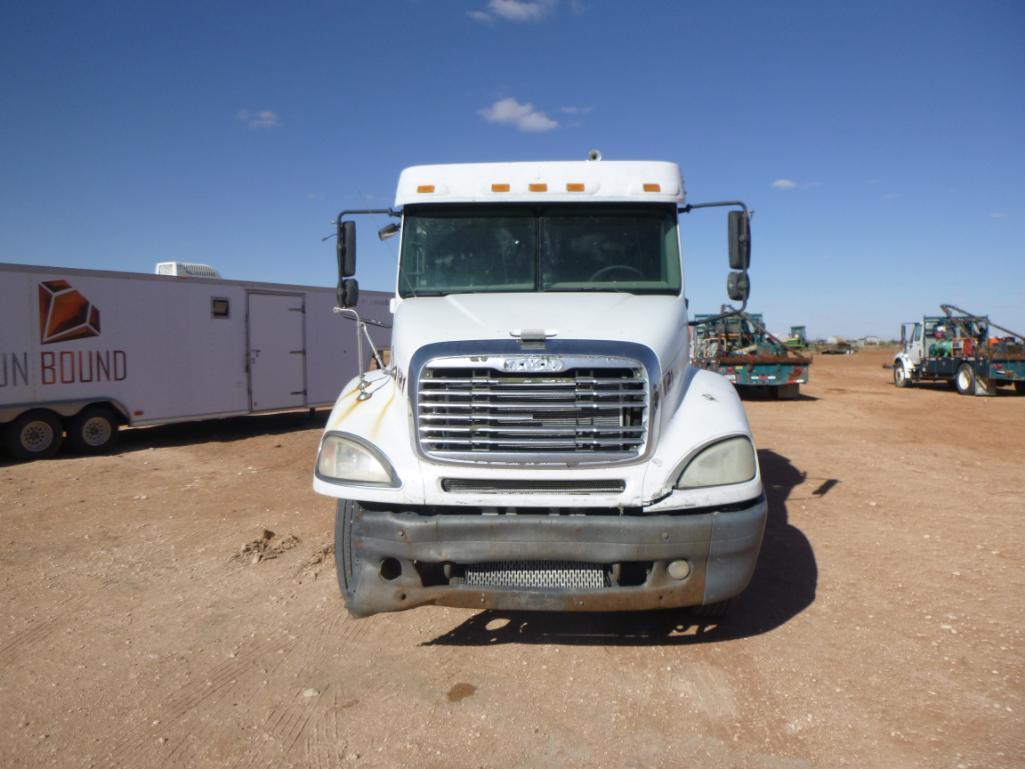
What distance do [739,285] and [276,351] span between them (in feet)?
33.3

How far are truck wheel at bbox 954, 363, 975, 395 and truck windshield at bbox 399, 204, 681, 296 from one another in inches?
804

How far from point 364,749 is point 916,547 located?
190 inches

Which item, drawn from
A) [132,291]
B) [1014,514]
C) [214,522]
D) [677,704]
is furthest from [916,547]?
[132,291]

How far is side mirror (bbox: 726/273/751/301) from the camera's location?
5.37 metres

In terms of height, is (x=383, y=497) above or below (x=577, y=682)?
above

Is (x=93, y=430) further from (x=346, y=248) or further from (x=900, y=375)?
(x=900, y=375)

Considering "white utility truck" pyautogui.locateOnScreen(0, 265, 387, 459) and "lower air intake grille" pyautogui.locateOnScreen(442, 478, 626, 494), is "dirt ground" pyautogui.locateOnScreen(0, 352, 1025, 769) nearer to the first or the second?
"lower air intake grille" pyautogui.locateOnScreen(442, 478, 626, 494)

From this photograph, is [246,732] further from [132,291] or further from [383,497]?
[132,291]

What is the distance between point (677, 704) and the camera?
364 centimetres

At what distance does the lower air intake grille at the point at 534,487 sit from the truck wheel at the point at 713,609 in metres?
1.07

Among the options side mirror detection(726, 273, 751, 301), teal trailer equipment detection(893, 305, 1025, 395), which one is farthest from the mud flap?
side mirror detection(726, 273, 751, 301)

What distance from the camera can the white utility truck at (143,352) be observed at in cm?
1043

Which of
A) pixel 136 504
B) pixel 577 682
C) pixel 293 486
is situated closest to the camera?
pixel 577 682

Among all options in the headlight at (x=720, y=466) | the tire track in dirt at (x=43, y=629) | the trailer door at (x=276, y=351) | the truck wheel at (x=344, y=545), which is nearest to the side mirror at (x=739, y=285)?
the headlight at (x=720, y=466)
